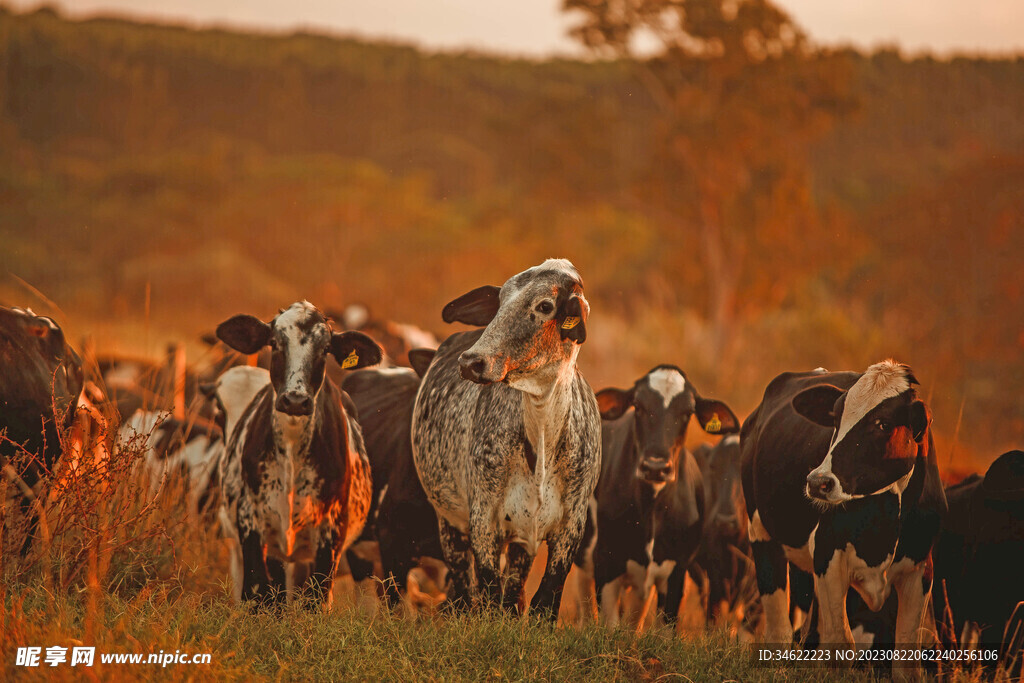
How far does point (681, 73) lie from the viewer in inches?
1140

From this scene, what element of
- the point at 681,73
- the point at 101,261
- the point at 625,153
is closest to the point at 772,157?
the point at 681,73

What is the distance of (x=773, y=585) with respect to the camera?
7391 mm

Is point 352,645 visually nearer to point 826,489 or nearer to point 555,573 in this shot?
point 555,573

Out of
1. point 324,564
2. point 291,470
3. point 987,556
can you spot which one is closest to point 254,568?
point 324,564

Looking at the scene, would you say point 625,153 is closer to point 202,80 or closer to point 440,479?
point 202,80

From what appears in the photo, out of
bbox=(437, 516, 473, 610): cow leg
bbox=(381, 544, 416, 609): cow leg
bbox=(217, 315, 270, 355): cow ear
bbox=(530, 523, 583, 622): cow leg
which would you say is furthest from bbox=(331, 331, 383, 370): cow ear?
bbox=(530, 523, 583, 622): cow leg

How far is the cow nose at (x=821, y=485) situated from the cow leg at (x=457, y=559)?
1.96 metres

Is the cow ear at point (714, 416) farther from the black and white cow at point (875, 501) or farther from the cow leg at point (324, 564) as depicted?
the cow leg at point (324, 564)

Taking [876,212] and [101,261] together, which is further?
[101,261]

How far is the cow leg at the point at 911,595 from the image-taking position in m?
6.13

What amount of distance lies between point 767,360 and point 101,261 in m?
32.0

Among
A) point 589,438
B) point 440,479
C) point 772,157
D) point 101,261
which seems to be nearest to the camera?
point 589,438

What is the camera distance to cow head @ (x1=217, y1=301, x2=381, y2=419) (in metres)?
6.13

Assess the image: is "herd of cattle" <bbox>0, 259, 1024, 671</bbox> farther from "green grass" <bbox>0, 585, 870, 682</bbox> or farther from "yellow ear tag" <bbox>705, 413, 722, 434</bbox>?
"green grass" <bbox>0, 585, 870, 682</bbox>
